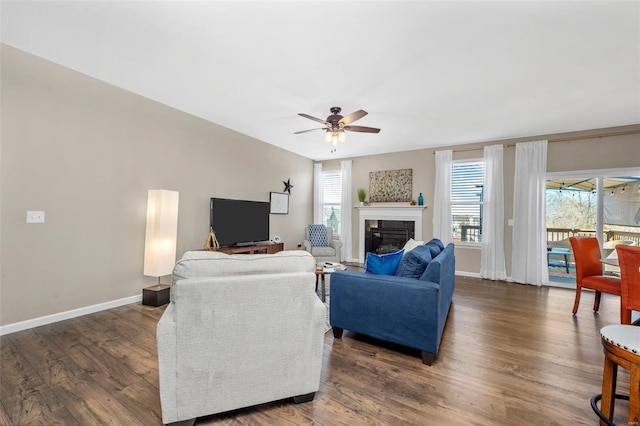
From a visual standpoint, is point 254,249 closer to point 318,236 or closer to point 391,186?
point 318,236

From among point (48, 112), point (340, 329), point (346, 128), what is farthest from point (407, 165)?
point (48, 112)

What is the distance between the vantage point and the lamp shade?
11.5ft

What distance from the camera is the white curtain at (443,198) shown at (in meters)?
5.61

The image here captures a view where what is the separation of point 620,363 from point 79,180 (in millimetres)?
4709

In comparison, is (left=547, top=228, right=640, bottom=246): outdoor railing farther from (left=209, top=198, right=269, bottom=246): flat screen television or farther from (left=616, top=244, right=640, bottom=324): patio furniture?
(left=209, top=198, right=269, bottom=246): flat screen television

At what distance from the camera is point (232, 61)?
274cm

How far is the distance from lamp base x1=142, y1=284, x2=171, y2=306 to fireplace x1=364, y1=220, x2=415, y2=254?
14.3 feet

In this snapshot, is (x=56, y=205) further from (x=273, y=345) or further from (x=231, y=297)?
(x=273, y=345)

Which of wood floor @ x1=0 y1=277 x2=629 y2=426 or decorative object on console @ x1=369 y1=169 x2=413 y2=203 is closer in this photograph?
wood floor @ x1=0 y1=277 x2=629 y2=426

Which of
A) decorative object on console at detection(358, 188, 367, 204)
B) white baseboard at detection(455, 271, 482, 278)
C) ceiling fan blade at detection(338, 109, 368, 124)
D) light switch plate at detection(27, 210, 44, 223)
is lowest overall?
white baseboard at detection(455, 271, 482, 278)

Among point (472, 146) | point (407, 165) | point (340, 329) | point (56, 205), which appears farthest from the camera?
point (407, 165)

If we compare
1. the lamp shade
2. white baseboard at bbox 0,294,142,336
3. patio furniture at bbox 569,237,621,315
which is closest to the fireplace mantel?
patio furniture at bbox 569,237,621,315

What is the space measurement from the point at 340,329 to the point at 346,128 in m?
2.53

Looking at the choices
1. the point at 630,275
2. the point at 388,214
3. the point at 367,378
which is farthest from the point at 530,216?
the point at 367,378
